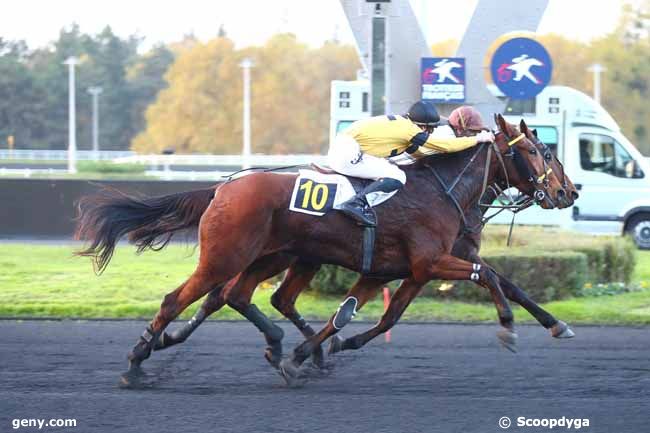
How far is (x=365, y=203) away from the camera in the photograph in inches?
269

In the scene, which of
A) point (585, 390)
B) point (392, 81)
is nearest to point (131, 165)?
point (392, 81)

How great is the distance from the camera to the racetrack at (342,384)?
18.4 feet

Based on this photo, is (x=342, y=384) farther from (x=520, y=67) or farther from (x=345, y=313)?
(x=520, y=67)

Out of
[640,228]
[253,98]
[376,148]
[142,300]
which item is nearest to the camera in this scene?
[376,148]

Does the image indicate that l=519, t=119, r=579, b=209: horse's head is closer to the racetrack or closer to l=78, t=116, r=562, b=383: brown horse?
l=78, t=116, r=562, b=383: brown horse

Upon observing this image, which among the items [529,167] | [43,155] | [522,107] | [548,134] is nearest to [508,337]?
[529,167]

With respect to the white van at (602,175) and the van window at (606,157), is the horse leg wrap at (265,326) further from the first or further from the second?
the van window at (606,157)

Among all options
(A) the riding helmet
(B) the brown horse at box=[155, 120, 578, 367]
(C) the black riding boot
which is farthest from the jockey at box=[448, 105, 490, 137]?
(C) the black riding boot

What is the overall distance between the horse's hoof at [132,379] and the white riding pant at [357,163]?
193cm

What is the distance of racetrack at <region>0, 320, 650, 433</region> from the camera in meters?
5.61

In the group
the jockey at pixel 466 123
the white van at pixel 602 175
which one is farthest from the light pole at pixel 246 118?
the jockey at pixel 466 123

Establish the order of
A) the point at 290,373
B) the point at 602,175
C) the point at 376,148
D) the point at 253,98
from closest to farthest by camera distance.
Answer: the point at 290,373
the point at 376,148
the point at 602,175
the point at 253,98

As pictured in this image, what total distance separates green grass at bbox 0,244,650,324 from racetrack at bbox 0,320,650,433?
2.29ft

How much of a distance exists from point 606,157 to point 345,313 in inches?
449
